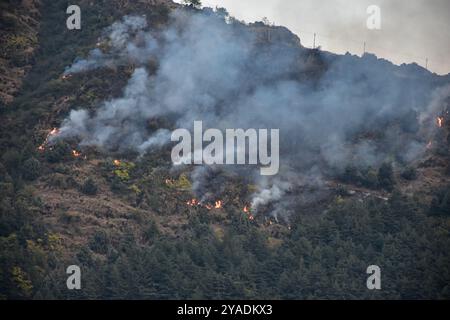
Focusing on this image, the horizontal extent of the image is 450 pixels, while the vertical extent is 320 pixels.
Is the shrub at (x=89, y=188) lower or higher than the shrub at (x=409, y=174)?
lower

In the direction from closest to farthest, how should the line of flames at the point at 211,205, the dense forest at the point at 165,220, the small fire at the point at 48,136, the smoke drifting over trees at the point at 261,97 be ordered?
the dense forest at the point at 165,220, the line of flames at the point at 211,205, the small fire at the point at 48,136, the smoke drifting over trees at the point at 261,97

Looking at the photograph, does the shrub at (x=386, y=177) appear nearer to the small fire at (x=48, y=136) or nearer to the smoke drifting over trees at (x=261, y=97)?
the smoke drifting over trees at (x=261, y=97)

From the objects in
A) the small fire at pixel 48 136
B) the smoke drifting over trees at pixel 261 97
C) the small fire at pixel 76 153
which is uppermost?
the smoke drifting over trees at pixel 261 97

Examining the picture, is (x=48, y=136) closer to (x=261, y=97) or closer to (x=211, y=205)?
(x=211, y=205)

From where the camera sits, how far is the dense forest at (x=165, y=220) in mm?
124875

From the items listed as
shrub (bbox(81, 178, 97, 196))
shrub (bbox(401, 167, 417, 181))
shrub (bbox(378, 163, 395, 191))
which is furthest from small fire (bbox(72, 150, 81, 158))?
shrub (bbox(401, 167, 417, 181))

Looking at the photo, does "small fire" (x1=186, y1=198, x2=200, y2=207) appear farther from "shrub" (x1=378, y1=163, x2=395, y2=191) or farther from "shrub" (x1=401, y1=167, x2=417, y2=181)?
"shrub" (x1=401, y1=167, x2=417, y2=181)

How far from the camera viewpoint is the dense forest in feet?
410

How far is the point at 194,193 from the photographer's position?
505 ft

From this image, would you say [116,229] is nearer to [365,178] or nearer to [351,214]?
[351,214]

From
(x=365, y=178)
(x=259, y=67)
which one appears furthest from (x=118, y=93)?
(x=365, y=178)

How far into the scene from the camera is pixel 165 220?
147m

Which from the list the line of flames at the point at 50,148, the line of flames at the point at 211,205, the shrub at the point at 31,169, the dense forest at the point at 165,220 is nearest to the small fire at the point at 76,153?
the line of flames at the point at 50,148

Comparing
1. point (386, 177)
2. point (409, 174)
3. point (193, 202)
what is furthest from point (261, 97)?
point (193, 202)
